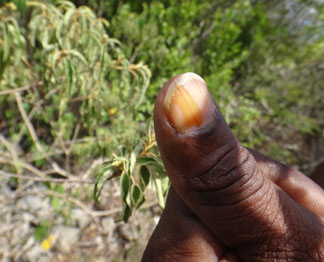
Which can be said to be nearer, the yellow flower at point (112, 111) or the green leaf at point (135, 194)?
the green leaf at point (135, 194)

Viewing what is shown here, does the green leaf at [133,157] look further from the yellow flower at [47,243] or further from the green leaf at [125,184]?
the yellow flower at [47,243]

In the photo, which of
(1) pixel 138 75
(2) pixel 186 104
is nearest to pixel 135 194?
(2) pixel 186 104

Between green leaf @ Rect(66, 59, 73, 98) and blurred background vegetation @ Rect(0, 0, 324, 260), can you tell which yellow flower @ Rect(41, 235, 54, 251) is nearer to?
blurred background vegetation @ Rect(0, 0, 324, 260)

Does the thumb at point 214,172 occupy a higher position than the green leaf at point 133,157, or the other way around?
the thumb at point 214,172

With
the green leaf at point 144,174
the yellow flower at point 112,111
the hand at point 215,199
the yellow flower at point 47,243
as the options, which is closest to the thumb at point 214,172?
the hand at point 215,199

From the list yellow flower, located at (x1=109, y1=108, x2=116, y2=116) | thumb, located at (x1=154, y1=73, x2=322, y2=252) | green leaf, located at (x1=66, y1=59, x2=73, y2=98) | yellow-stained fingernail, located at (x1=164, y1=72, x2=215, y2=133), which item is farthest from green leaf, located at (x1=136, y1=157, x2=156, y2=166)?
yellow flower, located at (x1=109, y1=108, x2=116, y2=116)

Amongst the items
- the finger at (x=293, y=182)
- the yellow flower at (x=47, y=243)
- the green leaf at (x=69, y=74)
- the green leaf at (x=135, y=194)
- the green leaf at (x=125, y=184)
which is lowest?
the yellow flower at (x=47, y=243)

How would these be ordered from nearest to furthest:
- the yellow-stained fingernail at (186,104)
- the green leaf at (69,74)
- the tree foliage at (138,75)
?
the yellow-stained fingernail at (186,104)
the green leaf at (69,74)
the tree foliage at (138,75)

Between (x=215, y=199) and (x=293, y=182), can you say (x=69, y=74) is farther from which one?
(x=293, y=182)
